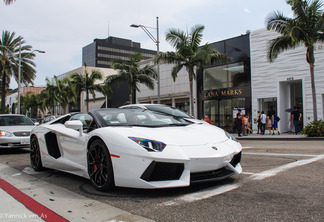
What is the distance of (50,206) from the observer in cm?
350

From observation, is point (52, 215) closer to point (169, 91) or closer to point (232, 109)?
point (232, 109)

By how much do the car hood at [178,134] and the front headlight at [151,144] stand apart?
0.07m

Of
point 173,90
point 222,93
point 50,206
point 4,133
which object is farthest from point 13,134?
point 173,90

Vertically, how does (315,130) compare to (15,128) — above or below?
below

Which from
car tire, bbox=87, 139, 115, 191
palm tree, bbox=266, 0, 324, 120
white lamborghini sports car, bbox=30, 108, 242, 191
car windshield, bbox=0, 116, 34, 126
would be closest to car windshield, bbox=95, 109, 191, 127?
white lamborghini sports car, bbox=30, 108, 242, 191

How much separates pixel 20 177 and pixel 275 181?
4.40 m

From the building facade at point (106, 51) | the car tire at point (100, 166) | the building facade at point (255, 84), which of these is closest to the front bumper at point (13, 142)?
the car tire at point (100, 166)

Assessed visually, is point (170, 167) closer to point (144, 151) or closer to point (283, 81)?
point (144, 151)

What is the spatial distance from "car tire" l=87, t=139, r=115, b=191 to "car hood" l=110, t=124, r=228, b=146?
1.13 ft

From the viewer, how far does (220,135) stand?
14.4 feet

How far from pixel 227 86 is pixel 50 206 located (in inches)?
842

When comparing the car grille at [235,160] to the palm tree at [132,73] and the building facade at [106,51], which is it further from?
the building facade at [106,51]

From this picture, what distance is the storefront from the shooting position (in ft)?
73.5

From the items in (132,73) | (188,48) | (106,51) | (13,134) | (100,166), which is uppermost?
(106,51)
